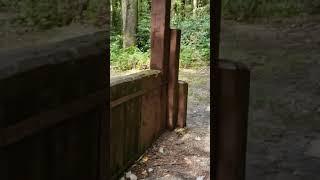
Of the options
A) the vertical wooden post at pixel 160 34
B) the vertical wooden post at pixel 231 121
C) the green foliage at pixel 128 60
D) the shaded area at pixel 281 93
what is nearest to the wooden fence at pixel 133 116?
the vertical wooden post at pixel 160 34

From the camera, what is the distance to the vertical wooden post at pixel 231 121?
187 cm

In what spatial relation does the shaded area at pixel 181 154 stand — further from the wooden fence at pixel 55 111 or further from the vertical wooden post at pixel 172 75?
the wooden fence at pixel 55 111

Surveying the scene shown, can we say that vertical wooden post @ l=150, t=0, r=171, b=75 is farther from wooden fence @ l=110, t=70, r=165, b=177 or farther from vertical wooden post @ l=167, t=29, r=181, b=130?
wooden fence @ l=110, t=70, r=165, b=177

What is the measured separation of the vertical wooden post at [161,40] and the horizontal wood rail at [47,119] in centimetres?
333

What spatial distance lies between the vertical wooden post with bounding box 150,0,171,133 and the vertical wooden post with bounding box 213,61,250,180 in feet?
13.1

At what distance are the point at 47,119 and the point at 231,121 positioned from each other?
100 centimetres

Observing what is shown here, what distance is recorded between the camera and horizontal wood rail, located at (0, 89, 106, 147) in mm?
2062

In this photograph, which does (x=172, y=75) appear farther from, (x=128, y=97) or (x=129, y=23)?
(x=129, y=23)

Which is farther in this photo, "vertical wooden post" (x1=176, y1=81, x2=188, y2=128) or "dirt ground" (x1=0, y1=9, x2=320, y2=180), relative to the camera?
"vertical wooden post" (x1=176, y1=81, x2=188, y2=128)

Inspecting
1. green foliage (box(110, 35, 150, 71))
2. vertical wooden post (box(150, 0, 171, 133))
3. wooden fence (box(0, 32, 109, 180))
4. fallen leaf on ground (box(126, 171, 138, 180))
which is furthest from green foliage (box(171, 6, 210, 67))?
wooden fence (box(0, 32, 109, 180))

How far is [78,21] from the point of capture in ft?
8.38

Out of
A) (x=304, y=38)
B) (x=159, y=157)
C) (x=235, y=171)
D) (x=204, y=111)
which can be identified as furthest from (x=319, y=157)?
(x=204, y=111)

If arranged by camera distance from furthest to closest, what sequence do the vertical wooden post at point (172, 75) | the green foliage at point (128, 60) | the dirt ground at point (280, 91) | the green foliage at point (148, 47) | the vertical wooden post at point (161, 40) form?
the green foliage at point (148, 47) → the green foliage at point (128, 60) → the vertical wooden post at point (172, 75) → the vertical wooden post at point (161, 40) → the dirt ground at point (280, 91)

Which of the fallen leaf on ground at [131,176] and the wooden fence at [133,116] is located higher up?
the wooden fence at [133,116]
